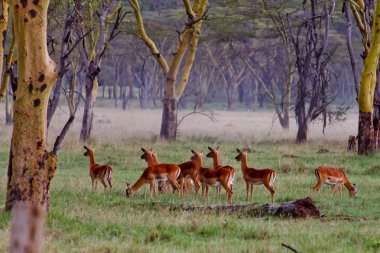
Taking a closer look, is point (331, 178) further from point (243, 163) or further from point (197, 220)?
point (197, 220)

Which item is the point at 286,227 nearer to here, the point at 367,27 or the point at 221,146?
the point at 367,27

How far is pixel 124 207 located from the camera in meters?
10.5

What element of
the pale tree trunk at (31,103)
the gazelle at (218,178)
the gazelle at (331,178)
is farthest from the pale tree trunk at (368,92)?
the pale tree trunk at (31,103)

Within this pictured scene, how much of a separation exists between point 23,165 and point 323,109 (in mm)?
18113

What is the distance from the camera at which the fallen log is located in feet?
31.7

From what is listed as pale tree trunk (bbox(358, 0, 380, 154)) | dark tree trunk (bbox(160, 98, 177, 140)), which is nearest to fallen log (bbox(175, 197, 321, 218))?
pale tree trunk (bbox(358, 0, 380, 154))

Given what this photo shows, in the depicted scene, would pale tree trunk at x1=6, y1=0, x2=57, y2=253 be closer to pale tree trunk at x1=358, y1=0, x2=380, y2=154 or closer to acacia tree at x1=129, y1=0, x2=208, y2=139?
pale tree trunk at x1=358, y1=0, x2=380, y2=154

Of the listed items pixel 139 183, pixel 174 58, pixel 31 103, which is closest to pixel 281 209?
pixel 139 183

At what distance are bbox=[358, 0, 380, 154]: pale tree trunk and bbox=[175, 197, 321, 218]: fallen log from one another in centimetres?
958

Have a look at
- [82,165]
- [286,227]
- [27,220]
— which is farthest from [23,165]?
[82,165]

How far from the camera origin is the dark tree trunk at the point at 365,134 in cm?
1952

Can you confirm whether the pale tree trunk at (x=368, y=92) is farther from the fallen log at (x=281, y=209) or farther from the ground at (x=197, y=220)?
the fallen log at (x=281, y=209)

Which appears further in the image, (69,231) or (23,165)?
(23,165)

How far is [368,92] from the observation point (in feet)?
63.1
